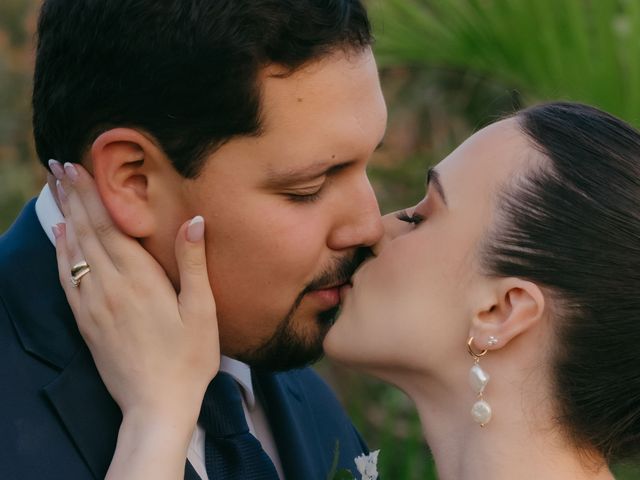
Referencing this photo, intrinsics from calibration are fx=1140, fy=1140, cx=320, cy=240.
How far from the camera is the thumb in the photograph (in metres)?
3.32

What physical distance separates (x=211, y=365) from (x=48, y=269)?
56cm

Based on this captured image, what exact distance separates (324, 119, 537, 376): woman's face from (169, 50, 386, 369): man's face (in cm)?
13

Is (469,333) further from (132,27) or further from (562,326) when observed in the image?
(132,27)

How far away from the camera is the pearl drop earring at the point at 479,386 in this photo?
3.25 meters

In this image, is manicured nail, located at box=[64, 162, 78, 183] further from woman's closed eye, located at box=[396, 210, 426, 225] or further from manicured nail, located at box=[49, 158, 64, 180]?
woman's closed eye, located at box=[396, 210, 426, 225]

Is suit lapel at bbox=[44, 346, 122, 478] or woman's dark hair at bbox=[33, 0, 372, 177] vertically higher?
woman's dark hair at bbox=[33, 0, 372, 177]

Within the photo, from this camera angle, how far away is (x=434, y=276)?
11.1 feet

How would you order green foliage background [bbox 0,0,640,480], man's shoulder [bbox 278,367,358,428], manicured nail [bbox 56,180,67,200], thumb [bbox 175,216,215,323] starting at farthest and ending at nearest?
green foliage background [bbox 0,0,640,480] → man's shoulder [bbox 278,367,358,428] → manicured nail [bbox 56,180,67,200] → thumb [bbox 175,216,215,323]

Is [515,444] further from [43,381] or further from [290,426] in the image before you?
[43,381]

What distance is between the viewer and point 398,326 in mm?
3396

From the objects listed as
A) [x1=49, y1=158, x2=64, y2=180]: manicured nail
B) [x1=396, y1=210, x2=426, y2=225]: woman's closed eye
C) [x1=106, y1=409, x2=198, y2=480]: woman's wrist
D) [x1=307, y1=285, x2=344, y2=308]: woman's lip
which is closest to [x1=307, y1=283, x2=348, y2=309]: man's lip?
[x1=307, y1=285, x2=344, y2=308]: woman's lip

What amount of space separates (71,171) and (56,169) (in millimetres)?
95

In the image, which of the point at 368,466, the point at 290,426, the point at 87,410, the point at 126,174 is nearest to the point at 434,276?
the point at 368,466

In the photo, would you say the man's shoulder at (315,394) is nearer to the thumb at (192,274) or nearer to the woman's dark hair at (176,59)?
the thumb at (192,274)
